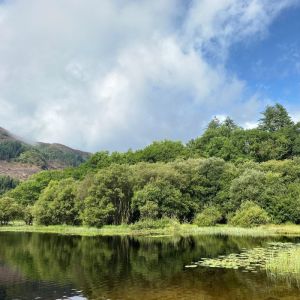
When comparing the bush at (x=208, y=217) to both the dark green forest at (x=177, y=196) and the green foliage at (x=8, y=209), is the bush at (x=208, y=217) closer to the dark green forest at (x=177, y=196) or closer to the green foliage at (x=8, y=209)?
the dark green forest at (x=177, y=196)

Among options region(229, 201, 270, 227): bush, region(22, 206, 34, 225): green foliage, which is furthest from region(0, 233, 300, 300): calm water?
region(22, 206, 34, 225): green foliage

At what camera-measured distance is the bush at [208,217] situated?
85.8m

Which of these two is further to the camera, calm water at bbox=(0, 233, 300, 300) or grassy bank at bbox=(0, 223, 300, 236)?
grassy bank at bbox=(0, 223, 300, 236)

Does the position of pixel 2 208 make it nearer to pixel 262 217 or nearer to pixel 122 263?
pixel 262 217

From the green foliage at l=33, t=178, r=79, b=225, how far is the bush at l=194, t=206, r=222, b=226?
30.2 meters

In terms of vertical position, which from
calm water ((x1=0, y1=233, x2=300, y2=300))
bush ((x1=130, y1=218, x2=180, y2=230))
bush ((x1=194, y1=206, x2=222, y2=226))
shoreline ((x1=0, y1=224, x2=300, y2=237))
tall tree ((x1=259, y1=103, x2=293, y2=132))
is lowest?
calm water ((x1=0, y1=233, x2=300, y2=300))

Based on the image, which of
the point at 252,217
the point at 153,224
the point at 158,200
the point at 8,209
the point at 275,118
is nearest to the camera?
the point at 252,217

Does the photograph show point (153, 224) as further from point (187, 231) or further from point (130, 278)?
point (130, 278)

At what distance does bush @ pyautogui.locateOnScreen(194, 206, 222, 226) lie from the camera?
282 feet

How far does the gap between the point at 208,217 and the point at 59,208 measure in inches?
1507

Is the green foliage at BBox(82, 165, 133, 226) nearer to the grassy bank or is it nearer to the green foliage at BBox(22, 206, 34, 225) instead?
the grassy bank

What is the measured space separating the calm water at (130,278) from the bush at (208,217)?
3796 cm

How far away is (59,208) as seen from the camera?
9875cm

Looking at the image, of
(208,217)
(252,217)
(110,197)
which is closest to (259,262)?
(252,217)
